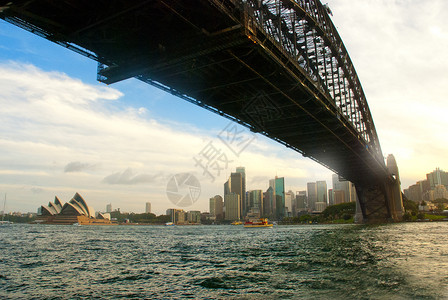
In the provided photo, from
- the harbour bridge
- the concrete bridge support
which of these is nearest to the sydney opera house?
the concrete bridge support

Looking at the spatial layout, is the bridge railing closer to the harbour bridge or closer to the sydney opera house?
the harbour bridge

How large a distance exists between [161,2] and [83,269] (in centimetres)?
1304

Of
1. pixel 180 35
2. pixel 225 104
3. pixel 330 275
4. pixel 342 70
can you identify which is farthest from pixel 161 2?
pixel 342 70

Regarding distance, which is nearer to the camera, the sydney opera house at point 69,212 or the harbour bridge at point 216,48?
the harbour bridge at point 216,48

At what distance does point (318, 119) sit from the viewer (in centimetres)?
3831

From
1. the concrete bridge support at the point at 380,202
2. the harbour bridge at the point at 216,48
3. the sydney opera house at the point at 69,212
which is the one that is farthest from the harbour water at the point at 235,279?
the sydney opera house at the point at 69,212

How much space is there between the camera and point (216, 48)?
64.4 feet

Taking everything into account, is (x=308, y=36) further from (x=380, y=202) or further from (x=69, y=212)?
(x=69, y=212)

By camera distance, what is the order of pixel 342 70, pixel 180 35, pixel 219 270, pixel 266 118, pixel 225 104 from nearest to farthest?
pixel 219 270, pixel 180 35, pixel 225 104, pixel 266 118, pixel 342 70

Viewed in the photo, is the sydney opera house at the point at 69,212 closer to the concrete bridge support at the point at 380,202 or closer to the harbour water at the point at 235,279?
the concrete bridge support at the point at 380,202

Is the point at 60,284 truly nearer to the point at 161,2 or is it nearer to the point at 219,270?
the point at 219,270

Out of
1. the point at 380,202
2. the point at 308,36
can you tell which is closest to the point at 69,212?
the point at 380,202

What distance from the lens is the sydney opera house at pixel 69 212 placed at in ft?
479

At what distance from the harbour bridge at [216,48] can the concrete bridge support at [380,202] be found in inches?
1801
